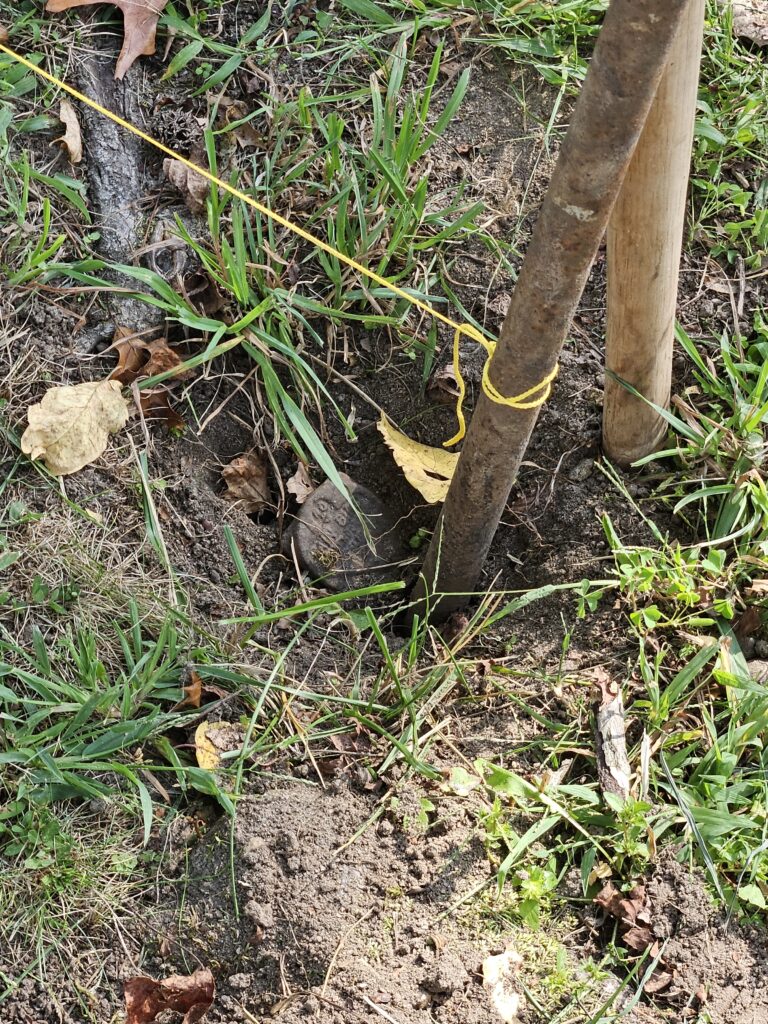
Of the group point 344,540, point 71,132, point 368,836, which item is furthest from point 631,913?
point 71,132

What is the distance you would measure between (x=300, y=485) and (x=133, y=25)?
1.29 metres

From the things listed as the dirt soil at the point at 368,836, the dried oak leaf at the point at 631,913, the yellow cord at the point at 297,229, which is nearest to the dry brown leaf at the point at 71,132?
the yellow cord at the point at 297,229

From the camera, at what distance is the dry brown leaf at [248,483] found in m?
2.37

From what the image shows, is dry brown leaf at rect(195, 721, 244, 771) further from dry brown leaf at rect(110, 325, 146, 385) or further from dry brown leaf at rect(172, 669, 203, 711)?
dry brown leaf at rect(110, 325, 146, 385)

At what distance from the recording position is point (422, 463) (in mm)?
2438

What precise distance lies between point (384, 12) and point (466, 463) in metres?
1.38

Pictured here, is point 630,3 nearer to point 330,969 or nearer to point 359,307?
point 359,307

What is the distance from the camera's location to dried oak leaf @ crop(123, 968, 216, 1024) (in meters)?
1.71

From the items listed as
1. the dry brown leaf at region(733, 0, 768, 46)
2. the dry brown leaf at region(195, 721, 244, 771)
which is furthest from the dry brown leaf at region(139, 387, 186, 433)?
the dry brown leaf at region(733, 0, 768, 46)

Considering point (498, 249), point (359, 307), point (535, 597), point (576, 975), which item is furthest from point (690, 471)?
point (576, 975)

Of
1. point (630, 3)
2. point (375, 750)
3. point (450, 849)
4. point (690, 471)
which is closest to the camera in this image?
point (630, 3)

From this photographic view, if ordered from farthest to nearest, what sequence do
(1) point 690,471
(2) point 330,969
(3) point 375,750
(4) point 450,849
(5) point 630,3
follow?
1. (1) point 690,471
2. (3) point 375,750
3. (4) point 450,849
4. (2) point 330,969
5. (5) point 630,3

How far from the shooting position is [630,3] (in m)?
1.28

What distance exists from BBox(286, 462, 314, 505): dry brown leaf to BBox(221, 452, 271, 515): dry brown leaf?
66 millimetres
